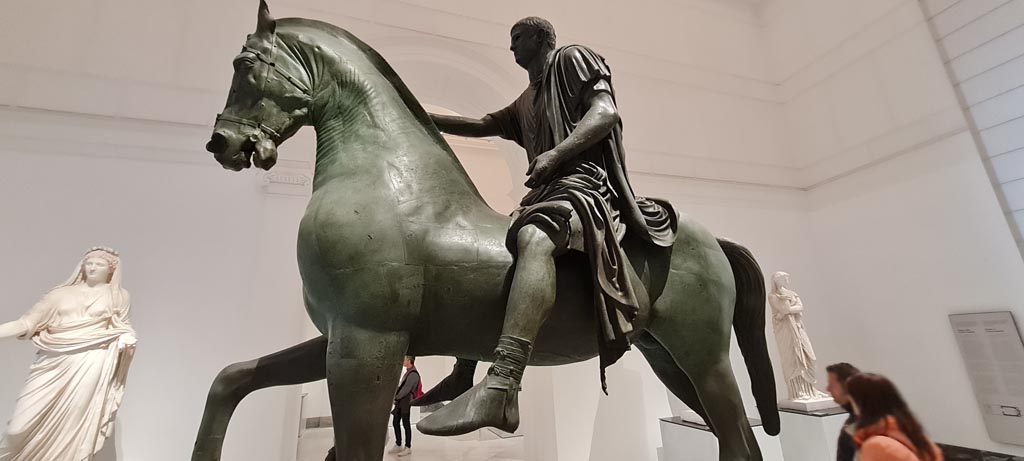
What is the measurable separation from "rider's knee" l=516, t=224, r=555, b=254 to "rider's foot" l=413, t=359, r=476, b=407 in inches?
18.7

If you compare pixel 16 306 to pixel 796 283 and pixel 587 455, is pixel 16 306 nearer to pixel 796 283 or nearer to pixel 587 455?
pixel 587 455

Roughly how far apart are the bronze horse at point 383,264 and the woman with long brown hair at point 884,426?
0.99 meters

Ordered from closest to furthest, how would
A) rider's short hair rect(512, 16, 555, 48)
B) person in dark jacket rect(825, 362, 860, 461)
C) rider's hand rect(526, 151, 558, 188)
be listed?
rider's hand rect(526, 151, 558, 188) < rider's short hair rect(512, 16, 555, 48) < person in dark jacket rect(825, 362, 860, 461)

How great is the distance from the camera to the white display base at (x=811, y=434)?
377cm

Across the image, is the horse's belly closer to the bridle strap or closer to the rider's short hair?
the bridle strap

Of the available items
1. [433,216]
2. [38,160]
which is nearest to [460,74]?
→ [38,160]

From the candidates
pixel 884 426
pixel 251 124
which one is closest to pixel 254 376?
pixel 251 124

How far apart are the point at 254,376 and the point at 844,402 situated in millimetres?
2861

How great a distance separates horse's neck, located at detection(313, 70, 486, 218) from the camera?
116 centimetres

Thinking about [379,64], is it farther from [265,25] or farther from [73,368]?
[73,368]

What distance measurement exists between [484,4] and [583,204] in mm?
4942

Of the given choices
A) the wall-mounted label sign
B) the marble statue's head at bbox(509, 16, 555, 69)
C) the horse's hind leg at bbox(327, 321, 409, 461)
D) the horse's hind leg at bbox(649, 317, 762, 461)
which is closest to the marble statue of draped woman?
the wall-mounted label sign

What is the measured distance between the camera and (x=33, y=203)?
3525 millimetres

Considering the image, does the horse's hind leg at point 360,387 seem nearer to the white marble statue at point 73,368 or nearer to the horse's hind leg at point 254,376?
the horse's hind leg at point 254,376
